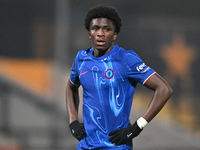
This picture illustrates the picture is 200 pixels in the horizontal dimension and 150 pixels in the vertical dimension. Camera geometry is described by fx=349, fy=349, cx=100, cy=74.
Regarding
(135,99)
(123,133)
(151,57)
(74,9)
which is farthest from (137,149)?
(123,133)

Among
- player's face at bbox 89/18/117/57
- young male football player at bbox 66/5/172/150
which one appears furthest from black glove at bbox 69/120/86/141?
player's face at bbox 89/18/117/57

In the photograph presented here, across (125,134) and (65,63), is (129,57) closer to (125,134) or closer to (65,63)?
(125,134)

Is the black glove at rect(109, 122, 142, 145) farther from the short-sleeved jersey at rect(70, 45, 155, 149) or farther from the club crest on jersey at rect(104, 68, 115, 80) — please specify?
the club crest on jersey at rect(104, 68, 115, 80)

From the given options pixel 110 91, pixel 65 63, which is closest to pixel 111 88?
pixel 110 91

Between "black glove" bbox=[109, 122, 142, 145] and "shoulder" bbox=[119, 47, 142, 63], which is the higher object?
"shoulder" bbox=[119, 47, 142, 63]

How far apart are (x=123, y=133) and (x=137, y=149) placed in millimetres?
3995

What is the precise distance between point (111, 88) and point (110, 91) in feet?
0.08

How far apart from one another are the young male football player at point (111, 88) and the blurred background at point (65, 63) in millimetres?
3749

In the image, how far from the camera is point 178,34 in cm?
672

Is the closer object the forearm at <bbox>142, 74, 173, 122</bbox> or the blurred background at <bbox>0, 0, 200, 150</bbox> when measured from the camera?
the forearm at <bbox>142, 74, 173, 122</bbox>

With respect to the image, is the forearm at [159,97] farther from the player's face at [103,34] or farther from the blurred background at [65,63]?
the blurred background at [65,63]

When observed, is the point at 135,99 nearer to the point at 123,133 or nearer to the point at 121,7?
the point at 121,7

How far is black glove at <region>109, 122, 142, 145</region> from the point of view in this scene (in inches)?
96.9

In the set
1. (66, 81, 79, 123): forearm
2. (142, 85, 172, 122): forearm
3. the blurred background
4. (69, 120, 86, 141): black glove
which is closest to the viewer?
(142, 85, 172, 122): forearm
